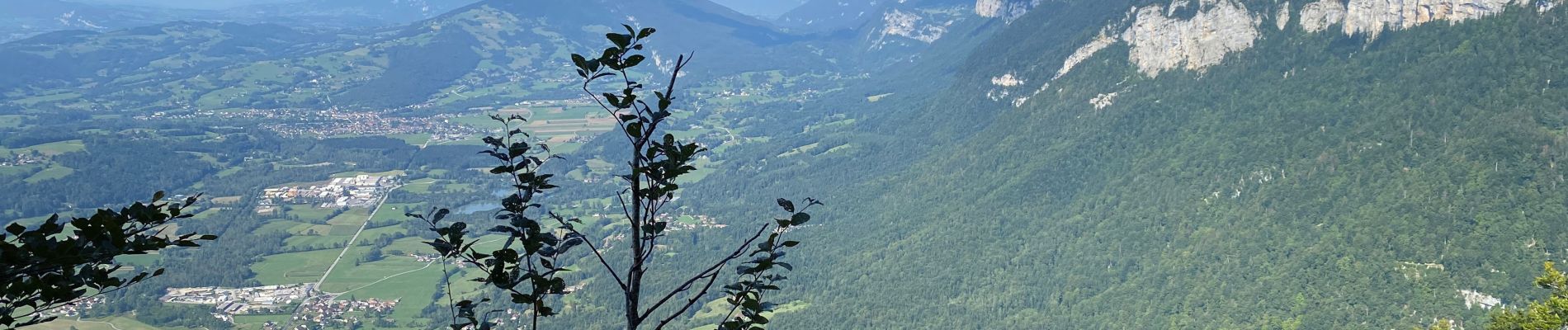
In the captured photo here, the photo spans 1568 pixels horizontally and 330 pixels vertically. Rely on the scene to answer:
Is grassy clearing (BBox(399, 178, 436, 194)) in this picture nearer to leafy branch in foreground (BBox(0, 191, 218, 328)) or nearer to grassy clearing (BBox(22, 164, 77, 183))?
grassy clearing (BBox(22, 164, 77, 183))

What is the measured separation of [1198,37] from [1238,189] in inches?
1270

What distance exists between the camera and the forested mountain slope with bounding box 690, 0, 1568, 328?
67.6 meters

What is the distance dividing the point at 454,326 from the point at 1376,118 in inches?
3588

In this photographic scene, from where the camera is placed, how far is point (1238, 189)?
85.9 metres

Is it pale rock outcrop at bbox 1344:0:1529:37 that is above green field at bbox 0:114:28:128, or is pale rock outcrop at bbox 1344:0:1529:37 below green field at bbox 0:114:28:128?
above

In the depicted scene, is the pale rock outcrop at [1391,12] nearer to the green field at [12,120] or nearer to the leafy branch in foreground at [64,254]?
the leafy branch in foreground at [64,254]

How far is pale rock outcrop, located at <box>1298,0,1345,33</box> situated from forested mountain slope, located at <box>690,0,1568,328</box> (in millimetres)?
309

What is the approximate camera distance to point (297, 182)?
143 metres

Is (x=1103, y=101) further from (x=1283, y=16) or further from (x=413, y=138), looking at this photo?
(x=413, y=138)

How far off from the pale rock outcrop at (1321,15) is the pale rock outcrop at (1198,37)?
5531 millimetres

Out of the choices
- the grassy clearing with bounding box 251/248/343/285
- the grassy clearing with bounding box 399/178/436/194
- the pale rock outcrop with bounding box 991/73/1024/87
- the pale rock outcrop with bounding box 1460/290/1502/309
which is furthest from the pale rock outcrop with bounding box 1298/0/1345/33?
the grassy clearing with bounding box 399/178/436/194

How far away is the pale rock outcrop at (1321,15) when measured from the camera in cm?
10112

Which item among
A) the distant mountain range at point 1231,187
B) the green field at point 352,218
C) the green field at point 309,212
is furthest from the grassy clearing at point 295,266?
the distant mountain range at point 1231,187

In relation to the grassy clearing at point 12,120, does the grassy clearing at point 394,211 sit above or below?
below
